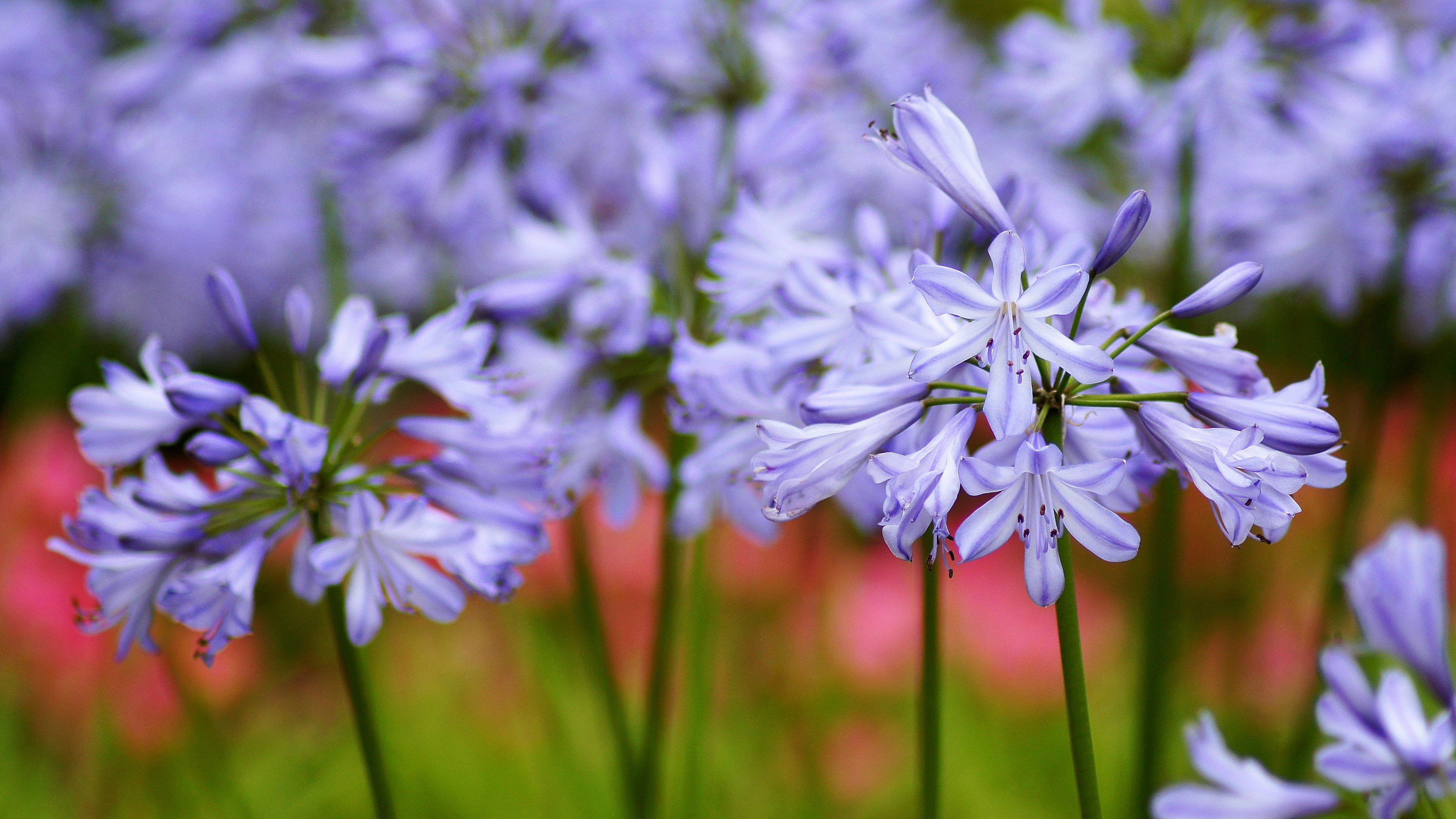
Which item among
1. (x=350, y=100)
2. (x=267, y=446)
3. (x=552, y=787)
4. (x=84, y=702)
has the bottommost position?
(x=552, y=787)

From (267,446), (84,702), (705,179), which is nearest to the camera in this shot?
(267,446)

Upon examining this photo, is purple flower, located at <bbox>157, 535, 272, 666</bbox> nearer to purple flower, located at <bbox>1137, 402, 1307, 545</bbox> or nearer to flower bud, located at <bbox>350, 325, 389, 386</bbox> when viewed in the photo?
flower bud, located at <bbox>350, 325, 389, 386</bbox>

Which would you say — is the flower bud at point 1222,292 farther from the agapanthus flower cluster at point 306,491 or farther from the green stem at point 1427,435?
the green stem at point 1427,435

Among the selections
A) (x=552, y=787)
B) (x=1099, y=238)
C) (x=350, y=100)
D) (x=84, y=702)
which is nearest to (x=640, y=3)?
(x=350, y=100)

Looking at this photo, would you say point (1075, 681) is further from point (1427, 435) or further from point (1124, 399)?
point (1427, 435)

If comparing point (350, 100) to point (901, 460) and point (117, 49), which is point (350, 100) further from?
point (117, 49)

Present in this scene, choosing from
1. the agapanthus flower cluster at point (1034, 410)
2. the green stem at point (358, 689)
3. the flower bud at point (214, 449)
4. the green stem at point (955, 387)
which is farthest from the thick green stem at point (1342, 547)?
the flower bud at point (214, 449)

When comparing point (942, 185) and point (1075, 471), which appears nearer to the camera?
point (1075, 471)

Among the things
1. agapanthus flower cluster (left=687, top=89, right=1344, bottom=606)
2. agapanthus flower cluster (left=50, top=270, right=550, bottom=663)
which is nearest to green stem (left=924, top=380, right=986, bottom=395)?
agapanthus flower cluster (left=687, top=89, right=1344, bottom=606)
